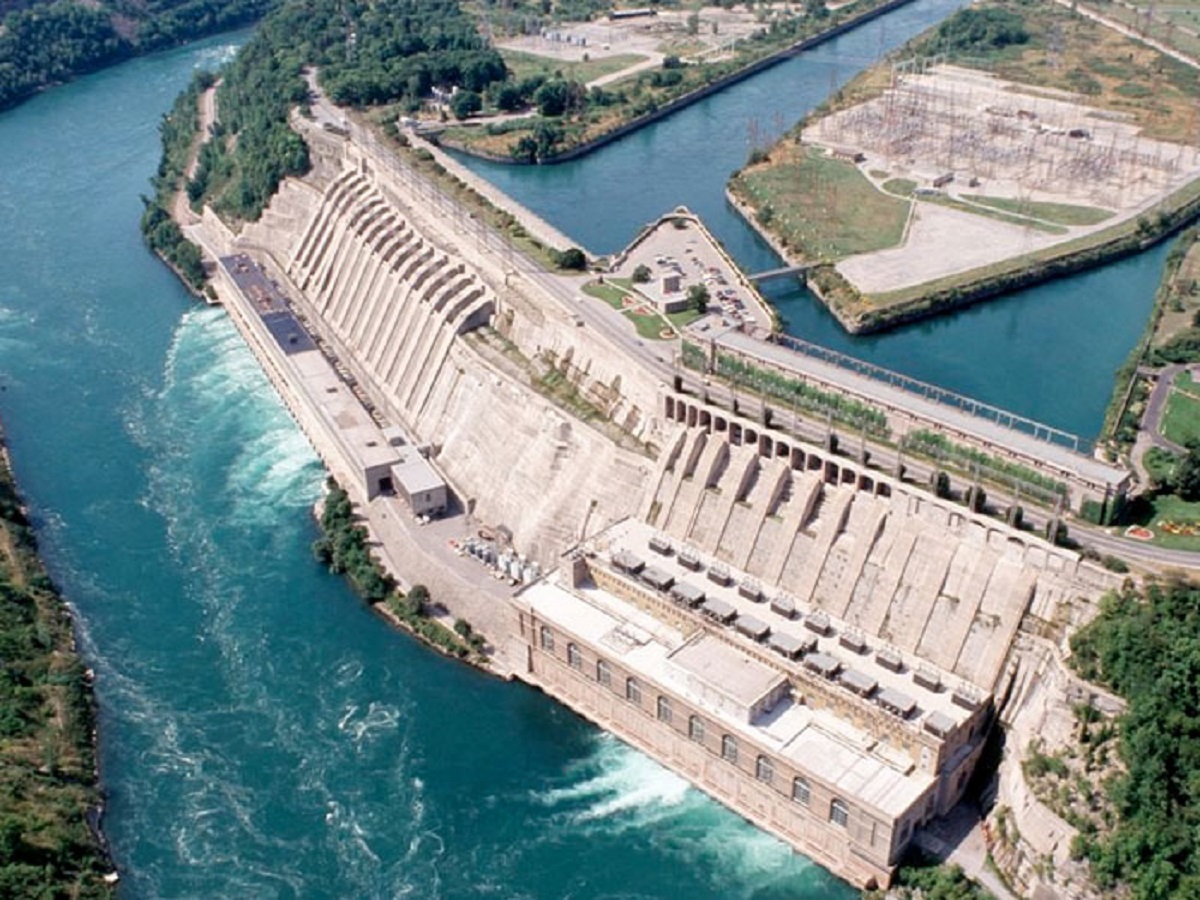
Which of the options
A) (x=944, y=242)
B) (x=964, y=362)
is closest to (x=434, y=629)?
(x=964, y=362)

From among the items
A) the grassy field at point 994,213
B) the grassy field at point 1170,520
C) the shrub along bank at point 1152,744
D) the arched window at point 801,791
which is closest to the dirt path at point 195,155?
the grassy field at point 994,213

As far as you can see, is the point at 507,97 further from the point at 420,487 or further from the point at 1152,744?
the point at 1152,744

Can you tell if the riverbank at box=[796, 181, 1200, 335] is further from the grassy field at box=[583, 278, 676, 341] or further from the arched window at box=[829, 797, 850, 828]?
the arched window at box=[829, 797, 850, 828]

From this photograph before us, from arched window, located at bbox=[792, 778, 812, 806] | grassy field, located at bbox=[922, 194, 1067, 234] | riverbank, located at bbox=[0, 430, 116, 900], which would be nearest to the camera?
riverbank, located at bbox=[0, 430, 116, 900]

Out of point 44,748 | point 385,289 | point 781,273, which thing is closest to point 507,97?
point 385,289

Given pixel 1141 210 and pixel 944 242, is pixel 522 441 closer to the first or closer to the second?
pixel 944 242

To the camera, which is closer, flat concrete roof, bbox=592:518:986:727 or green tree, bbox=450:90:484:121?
flat concrete roof, bbox=592:518:986:727

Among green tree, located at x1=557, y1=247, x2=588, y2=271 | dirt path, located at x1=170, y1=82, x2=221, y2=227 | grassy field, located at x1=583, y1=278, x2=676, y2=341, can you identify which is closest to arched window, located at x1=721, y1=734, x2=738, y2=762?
grassy field, located at x1=583, y1=278, x2=676, y2=341

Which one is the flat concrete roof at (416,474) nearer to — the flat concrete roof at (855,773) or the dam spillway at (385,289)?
the dam spillway at (385,289)
